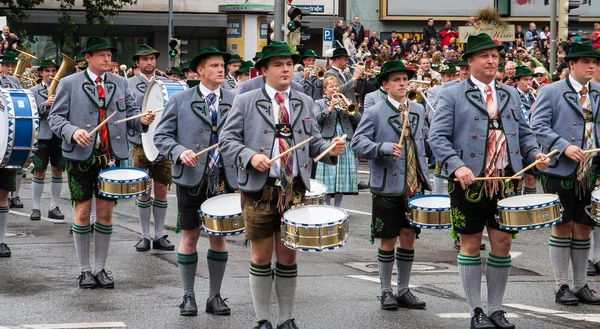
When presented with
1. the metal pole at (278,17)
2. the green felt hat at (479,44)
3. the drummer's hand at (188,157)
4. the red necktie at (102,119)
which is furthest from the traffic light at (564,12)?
the drummer's hand at (188,157)

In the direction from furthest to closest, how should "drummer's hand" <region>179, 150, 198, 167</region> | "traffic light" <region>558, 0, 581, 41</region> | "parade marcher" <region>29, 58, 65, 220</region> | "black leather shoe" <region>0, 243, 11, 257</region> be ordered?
"traffic light" <region>558, 0, 581, 41</region>
"parade marcher" <region>29, 58, 65, 220</region>
"black leather shoe" <region>0, 243, 11, 257</region>
"drummer's hand" <region>179, 150, 198, 167</region>

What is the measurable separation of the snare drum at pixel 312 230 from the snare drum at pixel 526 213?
3.85ft

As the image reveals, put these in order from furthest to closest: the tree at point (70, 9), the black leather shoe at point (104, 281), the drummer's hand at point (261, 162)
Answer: the tree at point (70, 9)
the black leather shoe at point (104, 281)
the drummer's hand at point (261, 162)

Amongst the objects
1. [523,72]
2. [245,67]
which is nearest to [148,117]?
[245,67]

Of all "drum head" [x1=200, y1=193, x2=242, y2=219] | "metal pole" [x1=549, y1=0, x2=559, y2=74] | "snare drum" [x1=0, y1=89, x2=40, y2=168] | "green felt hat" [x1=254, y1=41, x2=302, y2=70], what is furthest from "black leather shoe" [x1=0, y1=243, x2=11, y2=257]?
"metal pole" [x1=549, y1=0, x2=559, y2=74]

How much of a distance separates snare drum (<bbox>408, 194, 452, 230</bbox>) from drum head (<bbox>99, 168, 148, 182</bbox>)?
2.56m

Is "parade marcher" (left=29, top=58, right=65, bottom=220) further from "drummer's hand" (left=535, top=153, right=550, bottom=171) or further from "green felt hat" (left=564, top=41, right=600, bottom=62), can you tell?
"drummer's hand" (left=535, top=153, right=550, bottom=171)

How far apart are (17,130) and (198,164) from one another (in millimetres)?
3119

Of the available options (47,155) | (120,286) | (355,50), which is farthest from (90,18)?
(120,286)

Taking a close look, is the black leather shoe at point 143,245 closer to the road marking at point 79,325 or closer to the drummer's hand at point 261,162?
the road marking at point 79,325

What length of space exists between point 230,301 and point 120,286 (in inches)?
50.3

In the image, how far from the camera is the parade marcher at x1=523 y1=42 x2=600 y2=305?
395 inches

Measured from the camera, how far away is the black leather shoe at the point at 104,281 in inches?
414

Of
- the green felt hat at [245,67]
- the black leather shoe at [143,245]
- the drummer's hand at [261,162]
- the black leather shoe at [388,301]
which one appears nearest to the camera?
the drummer's hand at [261,162]
